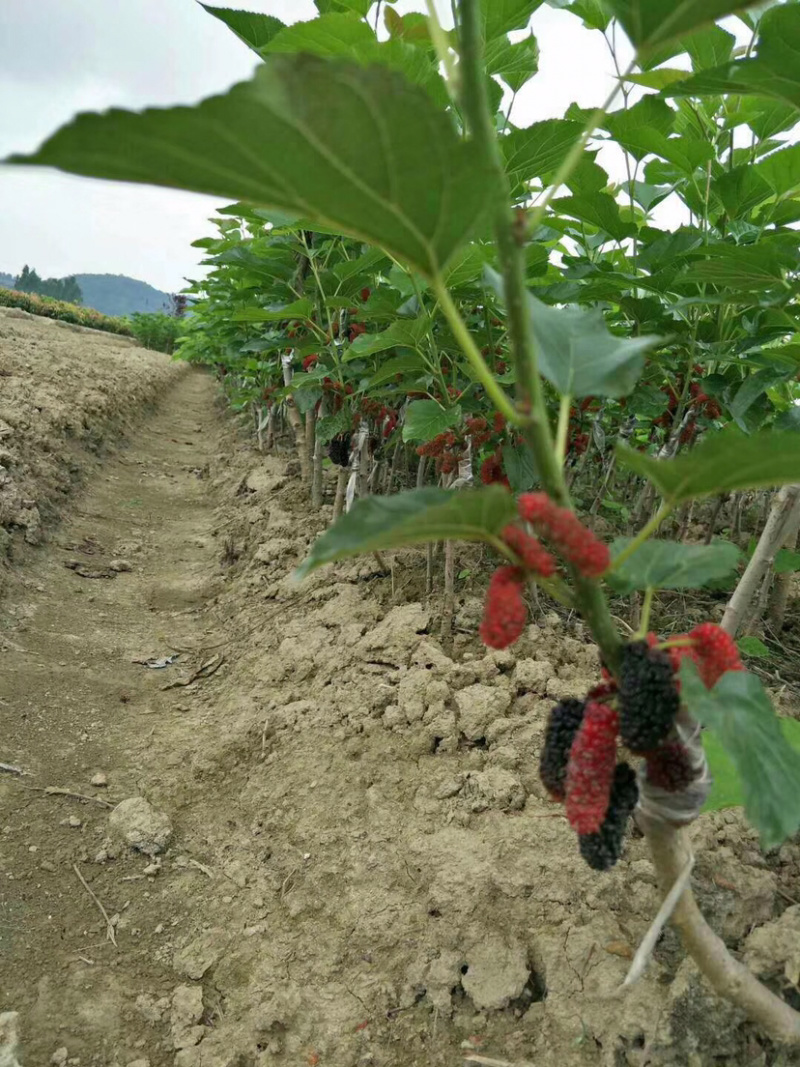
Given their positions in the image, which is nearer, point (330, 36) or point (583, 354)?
point (583, 354)

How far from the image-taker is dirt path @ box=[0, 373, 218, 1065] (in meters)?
1.62

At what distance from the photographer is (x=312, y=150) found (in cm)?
57

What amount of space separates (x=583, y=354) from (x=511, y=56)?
1.40 metres

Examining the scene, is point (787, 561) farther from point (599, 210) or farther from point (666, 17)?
point (666, 17)

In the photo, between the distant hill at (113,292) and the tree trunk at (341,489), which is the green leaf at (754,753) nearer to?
the tree trunk at (341,489)

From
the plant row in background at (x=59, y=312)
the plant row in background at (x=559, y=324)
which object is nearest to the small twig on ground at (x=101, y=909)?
the plant row in background at (x=559, y=324)

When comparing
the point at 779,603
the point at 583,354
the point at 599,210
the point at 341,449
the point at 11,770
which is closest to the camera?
the point at 583,354

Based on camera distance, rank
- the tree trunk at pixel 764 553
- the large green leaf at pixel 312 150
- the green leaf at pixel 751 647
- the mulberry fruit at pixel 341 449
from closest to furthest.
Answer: the large green leaf at pixel 312 150 < the tree trunk at pixel 764 553 < the green leaf at pixel 751 647 < the mulberry fruit at pixel 341 449

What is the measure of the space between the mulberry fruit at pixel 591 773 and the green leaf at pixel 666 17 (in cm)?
65

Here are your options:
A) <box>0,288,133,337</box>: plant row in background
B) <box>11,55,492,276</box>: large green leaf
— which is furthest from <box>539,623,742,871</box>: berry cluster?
<box>0,288,133,337</box>: plant row in background

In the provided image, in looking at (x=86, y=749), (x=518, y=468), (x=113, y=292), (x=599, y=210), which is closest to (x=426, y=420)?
(x=518, y=468)

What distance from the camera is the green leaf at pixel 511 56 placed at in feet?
5.66

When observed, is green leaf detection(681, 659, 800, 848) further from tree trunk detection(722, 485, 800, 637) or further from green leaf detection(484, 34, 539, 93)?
green leaf detection(484, 34, 539, 93)

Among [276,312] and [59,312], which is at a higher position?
[59,312]
